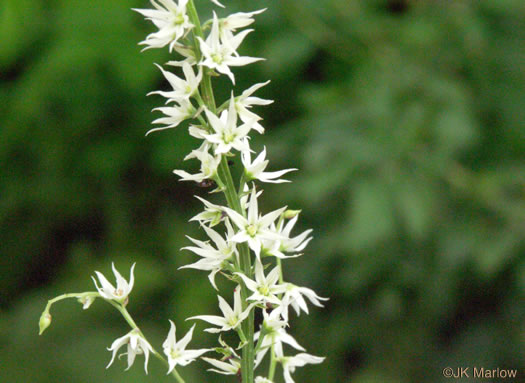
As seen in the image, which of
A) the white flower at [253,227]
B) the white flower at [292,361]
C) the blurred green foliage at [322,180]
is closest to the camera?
the white flower at [253,227]

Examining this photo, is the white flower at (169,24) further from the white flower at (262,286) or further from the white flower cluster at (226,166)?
the white flower at (262,286)

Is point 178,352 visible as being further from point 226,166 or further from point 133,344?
point 226,166

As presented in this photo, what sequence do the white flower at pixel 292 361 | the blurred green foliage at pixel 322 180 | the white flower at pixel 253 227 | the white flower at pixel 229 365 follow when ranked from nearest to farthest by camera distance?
the white flower at pixel 253 227 < the white flower at pixel 229 365 < the white flower at pixel 292 361 < the blurred green foliage at pixel 322 180

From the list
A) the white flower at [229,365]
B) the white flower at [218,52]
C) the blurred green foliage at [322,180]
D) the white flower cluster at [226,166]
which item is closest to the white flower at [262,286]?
the white flower cluster at [226,166]

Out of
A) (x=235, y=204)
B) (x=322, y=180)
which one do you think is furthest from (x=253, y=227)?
(x=322, y=180)

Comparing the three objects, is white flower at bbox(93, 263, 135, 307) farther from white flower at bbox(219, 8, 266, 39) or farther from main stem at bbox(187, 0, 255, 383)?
white flower at bbox(219, 8, 266, 39)

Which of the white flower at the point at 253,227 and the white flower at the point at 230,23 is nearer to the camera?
the white flower at the point at 253,227
